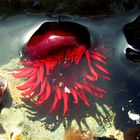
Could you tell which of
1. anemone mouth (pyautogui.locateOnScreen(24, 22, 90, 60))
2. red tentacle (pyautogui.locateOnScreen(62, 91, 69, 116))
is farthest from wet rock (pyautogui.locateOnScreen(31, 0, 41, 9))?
red tentacle (pyautogui.locateOnScreen(62, 91, 69, 116))

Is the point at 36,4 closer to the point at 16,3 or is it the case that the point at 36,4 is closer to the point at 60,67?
the point at 16,3

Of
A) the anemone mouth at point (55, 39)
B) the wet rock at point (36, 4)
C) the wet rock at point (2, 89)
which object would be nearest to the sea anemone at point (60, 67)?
the anemone mouth at point (55, 39)

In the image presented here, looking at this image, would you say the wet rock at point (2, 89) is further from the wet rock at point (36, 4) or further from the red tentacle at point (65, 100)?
the wet rock at point (36, 4)

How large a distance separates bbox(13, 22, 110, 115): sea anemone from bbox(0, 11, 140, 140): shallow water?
9 cm

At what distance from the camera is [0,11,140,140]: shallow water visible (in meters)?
4.03

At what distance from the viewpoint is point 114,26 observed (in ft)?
14.9

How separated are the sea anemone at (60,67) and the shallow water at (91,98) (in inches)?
3.4

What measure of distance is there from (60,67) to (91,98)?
17.2 inches

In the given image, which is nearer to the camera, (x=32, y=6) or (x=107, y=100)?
(x=107, y=100)

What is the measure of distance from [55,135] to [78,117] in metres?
0.29

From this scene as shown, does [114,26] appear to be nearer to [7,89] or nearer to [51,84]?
[51,84]

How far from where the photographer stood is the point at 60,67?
421cm

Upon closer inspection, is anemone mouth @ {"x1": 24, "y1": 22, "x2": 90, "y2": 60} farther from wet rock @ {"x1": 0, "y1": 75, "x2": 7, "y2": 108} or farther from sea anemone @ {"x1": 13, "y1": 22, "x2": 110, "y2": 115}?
wet rock @ {"x1": 0, "y1": 75, "x2": 7, "y2": 108}

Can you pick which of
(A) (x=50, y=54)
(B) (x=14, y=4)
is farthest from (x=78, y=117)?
(B) (x=14, y=4)
